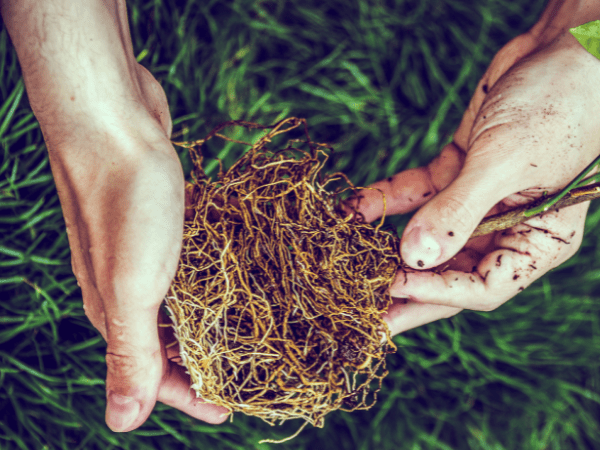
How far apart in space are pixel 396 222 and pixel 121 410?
3.48 ft

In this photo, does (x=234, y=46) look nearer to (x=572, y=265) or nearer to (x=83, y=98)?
(x=83, y=98)

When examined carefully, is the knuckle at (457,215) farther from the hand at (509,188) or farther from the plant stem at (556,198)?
the plant stem at (556,198)

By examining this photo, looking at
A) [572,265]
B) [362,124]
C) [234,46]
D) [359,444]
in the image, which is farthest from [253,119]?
[572,265]

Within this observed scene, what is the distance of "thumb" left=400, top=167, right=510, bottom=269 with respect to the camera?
93 centimetres

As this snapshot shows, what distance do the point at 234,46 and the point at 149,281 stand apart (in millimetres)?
1066

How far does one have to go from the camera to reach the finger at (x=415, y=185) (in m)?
1.30

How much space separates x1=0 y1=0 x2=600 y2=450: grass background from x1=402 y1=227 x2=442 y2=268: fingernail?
586mm

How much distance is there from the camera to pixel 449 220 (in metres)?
0.92

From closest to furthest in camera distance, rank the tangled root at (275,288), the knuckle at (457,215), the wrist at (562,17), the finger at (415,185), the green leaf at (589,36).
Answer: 1. the green leaf at (589,36)
2. the knuckle at (457,215)
3. the tangled root at (275,288)
4. the wrist at (562,17)
5. the finger at (415,185)

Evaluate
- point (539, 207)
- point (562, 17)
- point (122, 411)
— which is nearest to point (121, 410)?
point (122, 411)

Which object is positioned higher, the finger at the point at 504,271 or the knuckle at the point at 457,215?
the knuckle at the point at 457,215

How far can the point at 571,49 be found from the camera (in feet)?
3.62

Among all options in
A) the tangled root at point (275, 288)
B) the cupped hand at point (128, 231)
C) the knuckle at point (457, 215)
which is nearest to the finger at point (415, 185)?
the tangled root at point (275, 288)

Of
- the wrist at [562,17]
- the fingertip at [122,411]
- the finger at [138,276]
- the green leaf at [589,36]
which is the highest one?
the green leaf at [589,36]
